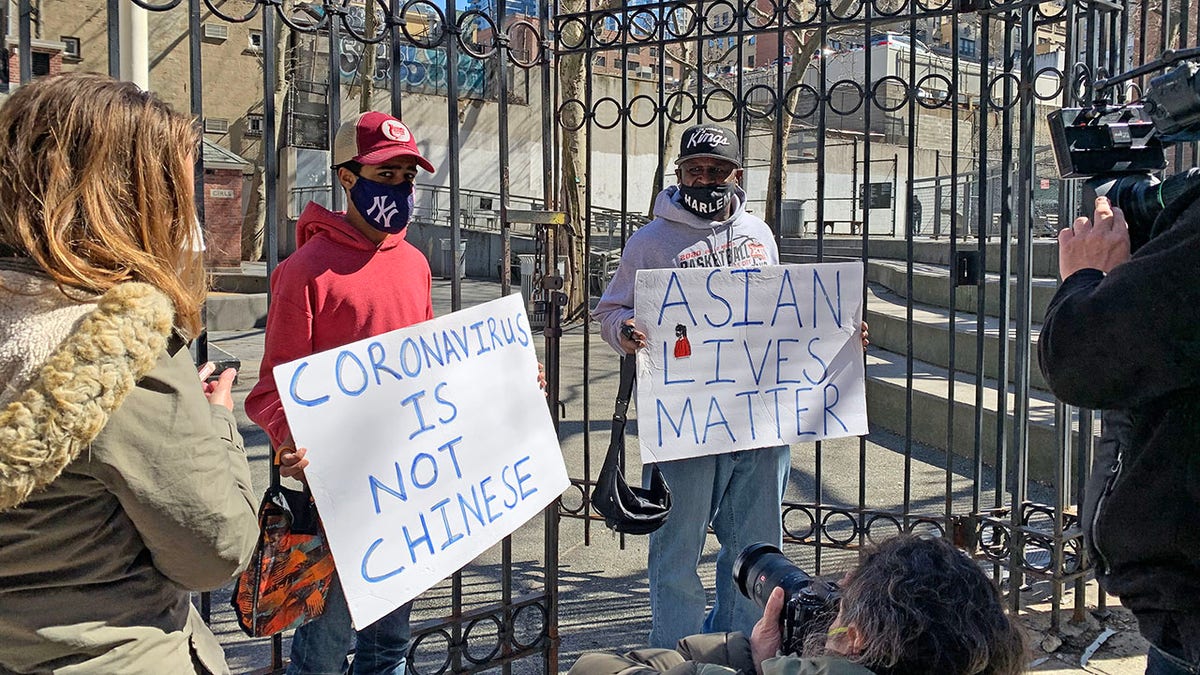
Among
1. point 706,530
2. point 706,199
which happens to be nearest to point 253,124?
point 706,199

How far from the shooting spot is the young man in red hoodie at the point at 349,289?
2590mm

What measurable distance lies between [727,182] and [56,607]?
8.01ft

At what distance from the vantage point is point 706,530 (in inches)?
132

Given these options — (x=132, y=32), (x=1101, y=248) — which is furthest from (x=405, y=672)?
(x=1101, y=248)

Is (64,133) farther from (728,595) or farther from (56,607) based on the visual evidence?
(728,595)

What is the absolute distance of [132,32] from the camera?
2658 millimetres

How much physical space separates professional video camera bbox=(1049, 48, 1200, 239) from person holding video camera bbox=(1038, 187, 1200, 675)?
69 millimetres

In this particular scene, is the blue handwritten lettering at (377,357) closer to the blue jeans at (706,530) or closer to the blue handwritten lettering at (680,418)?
the blue handwritten lettering at (680,418)

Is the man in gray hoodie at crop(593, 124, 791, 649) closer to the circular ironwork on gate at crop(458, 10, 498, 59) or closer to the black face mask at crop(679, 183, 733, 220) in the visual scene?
the black face mask at crop(679, 183, 733, 220)

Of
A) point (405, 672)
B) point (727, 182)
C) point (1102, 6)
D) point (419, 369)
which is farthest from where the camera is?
point (1102, 6)

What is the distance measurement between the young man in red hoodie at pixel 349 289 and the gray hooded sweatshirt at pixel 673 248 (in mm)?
804

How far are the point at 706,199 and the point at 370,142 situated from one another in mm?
1201

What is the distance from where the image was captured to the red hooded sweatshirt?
2.58 meters

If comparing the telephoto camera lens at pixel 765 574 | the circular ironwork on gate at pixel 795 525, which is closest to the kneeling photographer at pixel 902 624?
the telephoto camera lens at pixel 765 574
